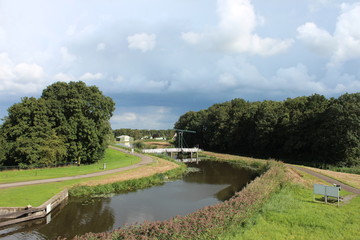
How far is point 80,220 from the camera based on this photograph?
1828cm

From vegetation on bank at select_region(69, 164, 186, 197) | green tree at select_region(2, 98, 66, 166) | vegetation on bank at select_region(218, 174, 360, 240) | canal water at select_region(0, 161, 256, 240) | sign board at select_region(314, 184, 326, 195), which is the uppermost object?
green tree at select_region(2, 98, 66, 166)

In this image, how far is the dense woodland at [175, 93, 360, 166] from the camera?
44.0 metres

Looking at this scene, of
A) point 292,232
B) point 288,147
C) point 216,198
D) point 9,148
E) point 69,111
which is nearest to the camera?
point 292,232

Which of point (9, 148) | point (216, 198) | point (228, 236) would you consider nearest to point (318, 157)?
point (216, 198)

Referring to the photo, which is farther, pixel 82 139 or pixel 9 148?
pixel 82 139

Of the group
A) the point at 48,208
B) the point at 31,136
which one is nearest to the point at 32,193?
the point at 48,208

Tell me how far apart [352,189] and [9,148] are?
42.5 meters

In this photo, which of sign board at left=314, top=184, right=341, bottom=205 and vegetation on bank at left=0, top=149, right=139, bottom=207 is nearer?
sign board at left=314, top=184, right=341, bottom=205

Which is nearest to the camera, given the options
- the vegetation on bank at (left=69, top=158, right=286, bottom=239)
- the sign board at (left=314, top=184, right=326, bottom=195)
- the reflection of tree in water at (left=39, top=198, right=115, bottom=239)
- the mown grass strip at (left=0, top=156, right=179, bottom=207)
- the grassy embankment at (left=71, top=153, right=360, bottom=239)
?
the vegetation on bank at (left=69, top=158, right=286, bottom=239)

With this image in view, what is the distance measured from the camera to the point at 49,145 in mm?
37500

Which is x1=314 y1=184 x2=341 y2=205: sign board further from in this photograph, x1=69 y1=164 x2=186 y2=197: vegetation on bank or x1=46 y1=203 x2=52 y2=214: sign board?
x1=46 y1=203 x2=52 y2=214: sign board

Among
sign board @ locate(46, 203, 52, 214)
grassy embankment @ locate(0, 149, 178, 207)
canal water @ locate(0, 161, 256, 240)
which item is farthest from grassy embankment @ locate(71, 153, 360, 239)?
grassy embankment @ locate(0, 149, 178, 207)

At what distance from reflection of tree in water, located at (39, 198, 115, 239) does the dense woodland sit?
42.3 metres

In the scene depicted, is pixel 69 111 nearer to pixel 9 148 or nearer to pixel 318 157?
pixel 9 148
